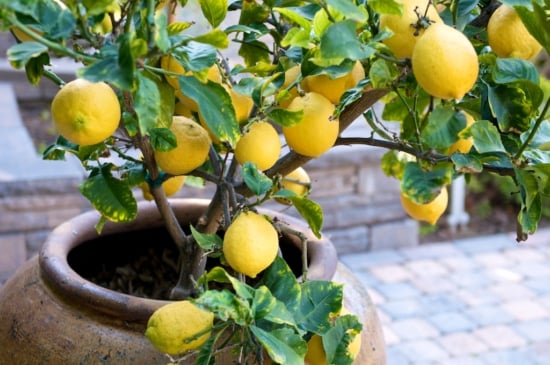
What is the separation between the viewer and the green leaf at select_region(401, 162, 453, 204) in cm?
69

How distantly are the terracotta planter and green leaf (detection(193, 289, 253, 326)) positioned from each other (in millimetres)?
199

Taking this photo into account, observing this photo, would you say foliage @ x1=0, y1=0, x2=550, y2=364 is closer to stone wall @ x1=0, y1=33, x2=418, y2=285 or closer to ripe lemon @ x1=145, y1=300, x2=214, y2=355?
ripe lemon @ x1=145, y1=300, x2=214, y2=355

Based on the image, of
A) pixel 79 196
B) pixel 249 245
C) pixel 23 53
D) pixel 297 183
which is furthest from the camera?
pixel 79 196

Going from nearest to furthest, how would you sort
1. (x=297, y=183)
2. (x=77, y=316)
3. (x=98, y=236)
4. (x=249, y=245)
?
(x=249, y=245) < (x=77, y=316) < (x=297, y=183) < (x=98, y=236)

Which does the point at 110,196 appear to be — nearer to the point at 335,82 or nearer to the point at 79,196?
the point at 335,82

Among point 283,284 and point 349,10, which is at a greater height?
point 349,10

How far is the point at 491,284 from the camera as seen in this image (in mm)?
2633

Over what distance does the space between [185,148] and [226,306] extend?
0.76ft

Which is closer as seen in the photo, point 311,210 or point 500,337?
point 311,210

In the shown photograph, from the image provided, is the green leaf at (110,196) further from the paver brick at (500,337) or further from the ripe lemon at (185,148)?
the paver brick at (500,337)

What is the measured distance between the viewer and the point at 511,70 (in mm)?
695

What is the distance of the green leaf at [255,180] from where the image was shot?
75cm

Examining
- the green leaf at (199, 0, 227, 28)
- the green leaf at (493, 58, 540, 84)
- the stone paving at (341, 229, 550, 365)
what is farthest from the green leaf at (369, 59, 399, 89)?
the stone paving at (341, 229, 550, 365)

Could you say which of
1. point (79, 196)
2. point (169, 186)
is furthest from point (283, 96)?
point (79, 196)
